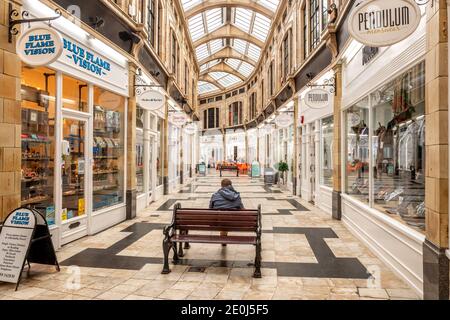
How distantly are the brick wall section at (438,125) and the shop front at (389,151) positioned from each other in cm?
56

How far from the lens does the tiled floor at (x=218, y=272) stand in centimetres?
379

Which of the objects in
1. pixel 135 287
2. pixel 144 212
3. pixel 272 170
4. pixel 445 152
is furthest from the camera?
pixel 272 170

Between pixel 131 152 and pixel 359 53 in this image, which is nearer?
pixel 359 53

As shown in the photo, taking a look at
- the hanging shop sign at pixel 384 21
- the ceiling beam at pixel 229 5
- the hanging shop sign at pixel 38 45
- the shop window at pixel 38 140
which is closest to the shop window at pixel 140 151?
the shop window at pixel 38 140

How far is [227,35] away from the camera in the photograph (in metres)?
24.8

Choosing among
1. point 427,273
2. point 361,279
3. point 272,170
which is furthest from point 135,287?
point 272,170

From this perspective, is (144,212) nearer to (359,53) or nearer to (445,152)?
(359,53)

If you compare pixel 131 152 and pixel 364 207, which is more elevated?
pixel 131 152

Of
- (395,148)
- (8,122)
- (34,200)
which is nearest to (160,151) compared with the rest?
(34,200)

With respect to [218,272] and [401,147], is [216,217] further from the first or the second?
[401,147]

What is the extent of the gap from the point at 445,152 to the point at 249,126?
1127 inches

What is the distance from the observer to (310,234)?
22.1ft

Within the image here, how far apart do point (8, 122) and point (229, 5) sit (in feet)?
60.1

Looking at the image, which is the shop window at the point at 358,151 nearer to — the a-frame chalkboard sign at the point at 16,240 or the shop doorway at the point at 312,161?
the shop doorway at the point at 312,161
